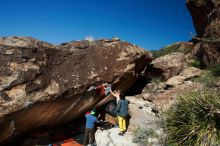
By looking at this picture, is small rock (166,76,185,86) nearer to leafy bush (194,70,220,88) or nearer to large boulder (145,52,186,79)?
leafy bush (194,70,220,88)

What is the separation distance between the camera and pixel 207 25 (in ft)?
60.2

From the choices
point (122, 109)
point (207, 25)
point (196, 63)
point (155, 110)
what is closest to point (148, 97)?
point (155, 110)

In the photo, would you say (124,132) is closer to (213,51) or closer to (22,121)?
(22,121)

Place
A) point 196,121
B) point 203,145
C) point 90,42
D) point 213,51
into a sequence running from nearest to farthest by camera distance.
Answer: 1. point 203,145
2. point 196,121
3. point 90,42
4. point 213,51

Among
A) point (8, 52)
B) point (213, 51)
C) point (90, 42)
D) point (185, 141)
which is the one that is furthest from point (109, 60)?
point (213, 51)

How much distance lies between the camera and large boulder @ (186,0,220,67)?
55.1ft

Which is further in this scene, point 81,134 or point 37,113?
point 81,134

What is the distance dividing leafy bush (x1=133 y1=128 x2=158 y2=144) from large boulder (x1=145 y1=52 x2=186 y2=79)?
8.49 metres

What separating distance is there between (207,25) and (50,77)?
12351 mm

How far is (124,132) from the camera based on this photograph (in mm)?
11391

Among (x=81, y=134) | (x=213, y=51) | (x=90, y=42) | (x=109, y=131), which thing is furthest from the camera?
(x=213, y=51)

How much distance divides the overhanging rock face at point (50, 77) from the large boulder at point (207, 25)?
6105mm

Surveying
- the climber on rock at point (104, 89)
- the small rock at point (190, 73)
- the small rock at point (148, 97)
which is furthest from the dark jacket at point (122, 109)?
the small rock at point (190, 73)

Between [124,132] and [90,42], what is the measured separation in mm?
5980
